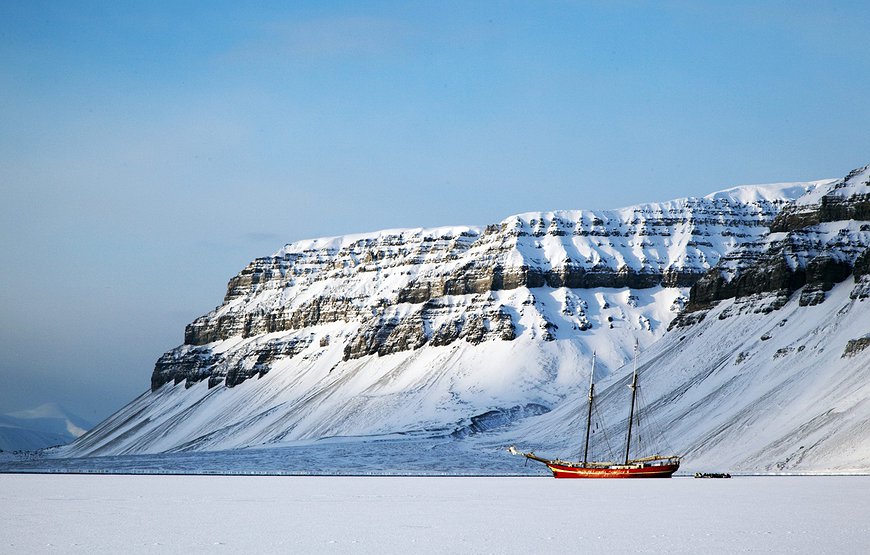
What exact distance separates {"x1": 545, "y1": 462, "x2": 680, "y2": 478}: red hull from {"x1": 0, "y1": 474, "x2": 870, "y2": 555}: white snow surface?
49.1 meters

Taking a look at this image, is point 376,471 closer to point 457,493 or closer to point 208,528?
point 457,493

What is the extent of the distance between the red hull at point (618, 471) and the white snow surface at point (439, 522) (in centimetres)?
4912

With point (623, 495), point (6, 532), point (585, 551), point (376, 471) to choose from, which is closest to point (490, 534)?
point (585, 551)

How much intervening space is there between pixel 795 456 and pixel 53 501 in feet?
367

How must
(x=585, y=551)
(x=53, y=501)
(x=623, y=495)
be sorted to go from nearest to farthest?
(x=585, y=551)
(x=53, y=501)
(x=623, y=495)

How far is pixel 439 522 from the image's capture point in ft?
200

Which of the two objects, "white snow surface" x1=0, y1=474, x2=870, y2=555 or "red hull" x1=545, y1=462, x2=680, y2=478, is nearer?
"white snow surface" x1=0, y1=474, x2=870, y2=555

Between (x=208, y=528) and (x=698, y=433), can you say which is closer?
(x=208, y=528)

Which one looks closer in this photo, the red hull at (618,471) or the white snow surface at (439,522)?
the white snow surface at (439,522)

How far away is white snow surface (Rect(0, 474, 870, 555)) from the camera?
4969 centimetres

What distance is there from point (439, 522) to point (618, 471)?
8467 centimetres

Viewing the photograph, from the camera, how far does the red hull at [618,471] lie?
14038 centimetres

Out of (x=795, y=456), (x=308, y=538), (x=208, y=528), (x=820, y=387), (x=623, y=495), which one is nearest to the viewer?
(x=308, y=538)

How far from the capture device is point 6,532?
55.1 m
